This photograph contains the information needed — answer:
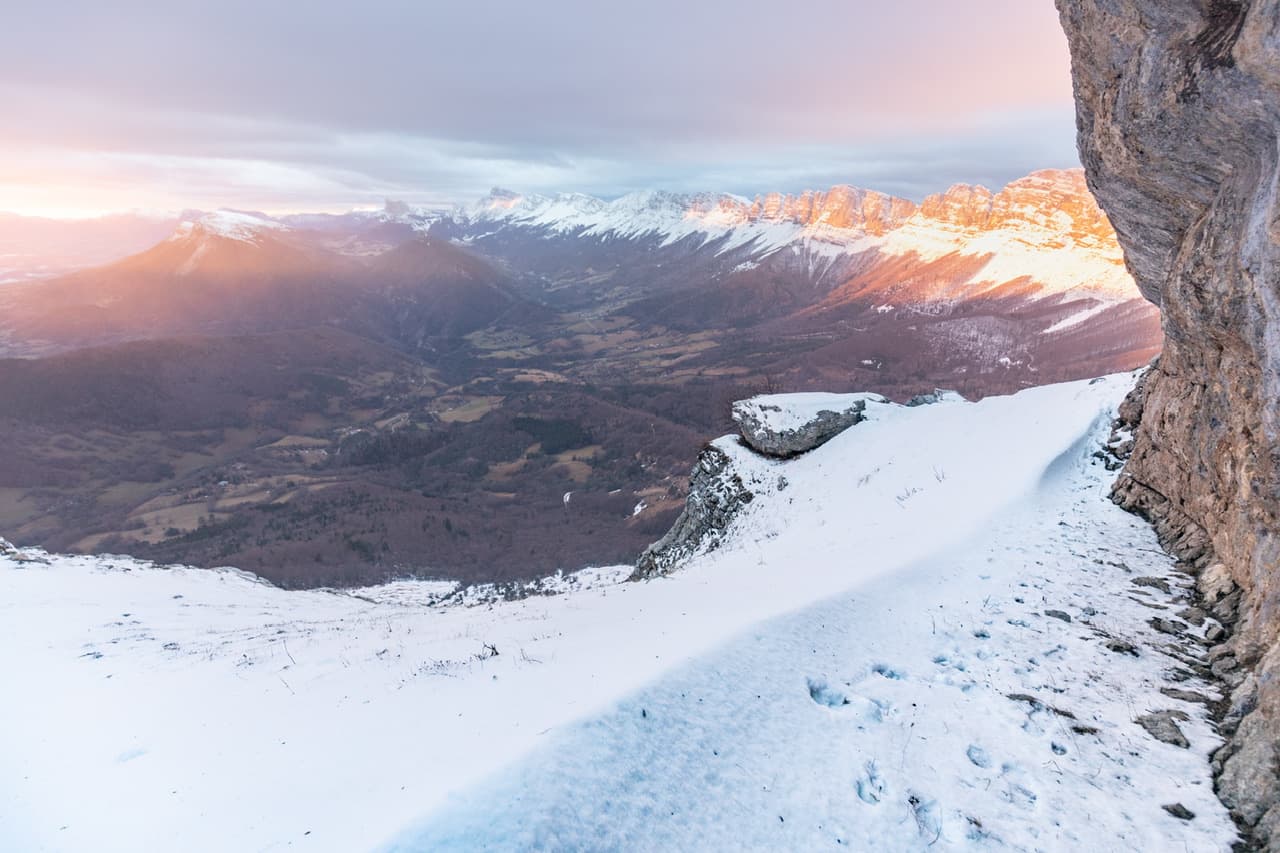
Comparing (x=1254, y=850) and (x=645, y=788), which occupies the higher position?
(x=1254, y=850)

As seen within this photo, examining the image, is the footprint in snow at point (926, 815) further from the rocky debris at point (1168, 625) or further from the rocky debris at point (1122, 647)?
the rocky debris at point (1168, 625)

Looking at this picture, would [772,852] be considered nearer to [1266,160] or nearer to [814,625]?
[814,625]

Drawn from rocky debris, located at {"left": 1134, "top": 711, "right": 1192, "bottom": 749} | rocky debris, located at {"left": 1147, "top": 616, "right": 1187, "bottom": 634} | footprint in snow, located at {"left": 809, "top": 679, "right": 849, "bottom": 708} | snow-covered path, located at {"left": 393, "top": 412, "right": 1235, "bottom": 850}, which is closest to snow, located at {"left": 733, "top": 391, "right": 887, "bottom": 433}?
snow-covered path, located at {"left": 393, "top": 412, "right": 1235, "bottom": 850}

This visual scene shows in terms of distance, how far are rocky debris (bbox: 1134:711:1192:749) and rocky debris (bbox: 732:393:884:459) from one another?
2284cm

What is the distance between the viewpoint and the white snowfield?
5637 millimetres

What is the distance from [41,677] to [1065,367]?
730 ft

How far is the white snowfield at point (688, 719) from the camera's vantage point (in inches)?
222

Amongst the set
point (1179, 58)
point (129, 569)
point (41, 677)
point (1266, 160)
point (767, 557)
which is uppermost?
point (1179, 58)

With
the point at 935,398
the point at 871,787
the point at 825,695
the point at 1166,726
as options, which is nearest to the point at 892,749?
the point at 871,787

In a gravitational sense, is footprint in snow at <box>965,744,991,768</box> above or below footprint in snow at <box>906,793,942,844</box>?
above

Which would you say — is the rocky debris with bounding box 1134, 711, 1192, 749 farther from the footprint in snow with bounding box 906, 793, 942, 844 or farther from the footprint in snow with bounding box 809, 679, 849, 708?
the footprint in snow with bounding box 809, 679, 849, 708

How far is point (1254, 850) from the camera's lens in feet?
16.1

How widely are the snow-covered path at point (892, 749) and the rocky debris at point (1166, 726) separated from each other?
0.09 meters

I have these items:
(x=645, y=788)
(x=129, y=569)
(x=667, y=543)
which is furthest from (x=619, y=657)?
(x=129, y=569)
